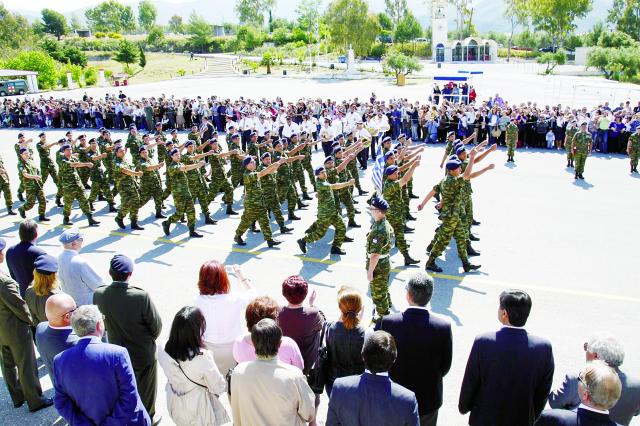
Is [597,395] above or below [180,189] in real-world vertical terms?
above

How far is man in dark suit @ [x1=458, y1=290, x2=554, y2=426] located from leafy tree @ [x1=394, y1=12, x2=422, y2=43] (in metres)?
88.8

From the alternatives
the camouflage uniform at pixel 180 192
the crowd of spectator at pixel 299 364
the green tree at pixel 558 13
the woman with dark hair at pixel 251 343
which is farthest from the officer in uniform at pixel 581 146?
the green tree at pixel 558 13

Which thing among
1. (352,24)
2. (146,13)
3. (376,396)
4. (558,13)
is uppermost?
(146,13)

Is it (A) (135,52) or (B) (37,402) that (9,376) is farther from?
(A) (135,52)

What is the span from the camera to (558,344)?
638 cm

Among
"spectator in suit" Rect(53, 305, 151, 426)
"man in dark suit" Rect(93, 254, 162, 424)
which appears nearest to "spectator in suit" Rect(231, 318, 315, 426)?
"spectator in suit" Rect(53, 305, 151, 426)

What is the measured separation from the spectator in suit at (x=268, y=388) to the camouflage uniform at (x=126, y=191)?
845cm

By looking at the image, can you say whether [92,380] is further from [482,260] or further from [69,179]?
[69,179]

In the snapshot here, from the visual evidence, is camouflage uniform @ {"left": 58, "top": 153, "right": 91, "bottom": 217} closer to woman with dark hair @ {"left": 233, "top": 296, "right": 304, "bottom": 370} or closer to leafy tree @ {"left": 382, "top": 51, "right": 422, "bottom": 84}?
woman with dark hair @ {"left": 233, "top": 296, "right": 304, "bottom": 370}

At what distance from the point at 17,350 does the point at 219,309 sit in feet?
7.11

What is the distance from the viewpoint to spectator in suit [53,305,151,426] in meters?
3.57

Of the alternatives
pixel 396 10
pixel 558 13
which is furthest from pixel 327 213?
pixel 396 10

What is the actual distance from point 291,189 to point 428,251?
→ 3.69m

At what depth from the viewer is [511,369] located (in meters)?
3.77
